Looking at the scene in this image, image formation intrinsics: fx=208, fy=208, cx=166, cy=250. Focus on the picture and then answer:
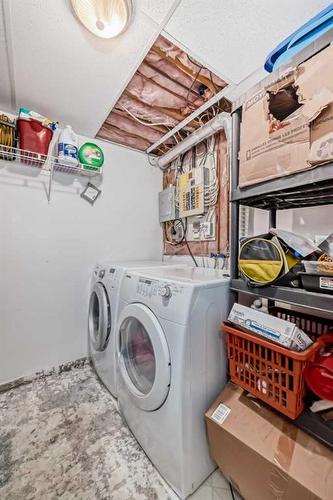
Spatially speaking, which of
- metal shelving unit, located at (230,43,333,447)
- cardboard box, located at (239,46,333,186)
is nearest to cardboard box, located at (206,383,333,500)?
metal shelving unit, located at (230,43,333,447)

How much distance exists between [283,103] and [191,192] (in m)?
1.19

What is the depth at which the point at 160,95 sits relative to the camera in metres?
1.49

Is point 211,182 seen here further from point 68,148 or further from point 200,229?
point 68,148

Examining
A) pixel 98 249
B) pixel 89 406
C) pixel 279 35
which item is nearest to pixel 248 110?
pixel 279 35

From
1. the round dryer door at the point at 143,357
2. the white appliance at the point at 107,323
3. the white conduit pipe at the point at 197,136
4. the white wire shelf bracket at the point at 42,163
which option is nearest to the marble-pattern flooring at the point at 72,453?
the white appliance at the point at 107,323

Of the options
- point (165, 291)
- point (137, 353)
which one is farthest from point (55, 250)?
point (165, 291)

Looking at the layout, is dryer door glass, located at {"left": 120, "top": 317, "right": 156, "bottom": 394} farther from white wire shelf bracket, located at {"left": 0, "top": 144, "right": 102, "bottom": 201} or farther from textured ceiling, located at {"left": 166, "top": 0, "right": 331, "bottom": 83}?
textured ceiling, located at {"left": 166, "top": 0, "right": 331, "bottom": 83}

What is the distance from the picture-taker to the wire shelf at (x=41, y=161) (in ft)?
5.16

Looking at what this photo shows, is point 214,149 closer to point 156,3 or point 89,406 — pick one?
point 156,3

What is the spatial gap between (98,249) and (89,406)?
4.21ft

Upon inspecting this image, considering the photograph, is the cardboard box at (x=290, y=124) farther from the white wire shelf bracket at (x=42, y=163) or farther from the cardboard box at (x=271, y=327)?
the white wire shelf bracket at (x=42, y=163)

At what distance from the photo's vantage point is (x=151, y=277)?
114cm

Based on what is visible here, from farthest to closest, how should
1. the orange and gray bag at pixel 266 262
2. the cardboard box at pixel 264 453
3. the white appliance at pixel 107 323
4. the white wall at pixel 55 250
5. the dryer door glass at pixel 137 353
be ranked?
the white wall at pixel 55 250 → the white appliance at pixel 107 323 → the dryer door glass at pixel 137 353 → the orange and gray bag at pixel 266 262 → the cardboard box at pixel 264 453

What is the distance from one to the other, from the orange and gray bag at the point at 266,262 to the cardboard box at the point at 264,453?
55 cm
